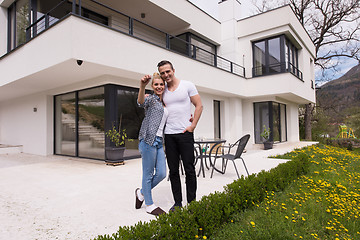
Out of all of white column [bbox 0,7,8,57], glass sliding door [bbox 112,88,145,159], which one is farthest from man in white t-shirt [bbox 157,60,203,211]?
white column [bbox 0,7,8,57]

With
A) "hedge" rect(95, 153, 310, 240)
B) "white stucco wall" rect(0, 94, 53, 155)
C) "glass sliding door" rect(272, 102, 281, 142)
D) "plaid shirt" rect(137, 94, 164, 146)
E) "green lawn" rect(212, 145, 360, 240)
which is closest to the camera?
"hedge" rect(95, 153, 310, 240)

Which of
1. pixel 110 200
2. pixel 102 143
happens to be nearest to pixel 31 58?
pixel 102 143

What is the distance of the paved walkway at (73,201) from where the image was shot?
2277 mm

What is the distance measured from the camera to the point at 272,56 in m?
10.9

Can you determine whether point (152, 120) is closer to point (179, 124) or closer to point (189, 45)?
point (179, 124)

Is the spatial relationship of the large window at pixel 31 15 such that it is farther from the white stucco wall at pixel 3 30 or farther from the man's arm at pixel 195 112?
the man's arm at pixel 195 112

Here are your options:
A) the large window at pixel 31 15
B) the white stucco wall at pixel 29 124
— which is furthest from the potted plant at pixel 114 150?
the white stucco wall at pixel 29 124

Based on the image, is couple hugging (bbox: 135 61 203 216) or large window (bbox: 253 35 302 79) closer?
couple hugging (bbox: 135 61 203 216)

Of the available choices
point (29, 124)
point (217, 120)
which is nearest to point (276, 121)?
point (217, 120)

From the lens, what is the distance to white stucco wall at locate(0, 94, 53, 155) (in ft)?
26.9

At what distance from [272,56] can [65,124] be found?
9.67m

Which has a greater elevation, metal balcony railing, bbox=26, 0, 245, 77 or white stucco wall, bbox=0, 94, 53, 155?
metal balcony railing, bbox=26, 0, 245, 77

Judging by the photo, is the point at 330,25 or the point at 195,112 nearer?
the point at 195,112

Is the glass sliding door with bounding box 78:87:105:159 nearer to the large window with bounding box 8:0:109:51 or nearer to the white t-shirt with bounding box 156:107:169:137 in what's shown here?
the large window with bounding box 8:0:109:51
